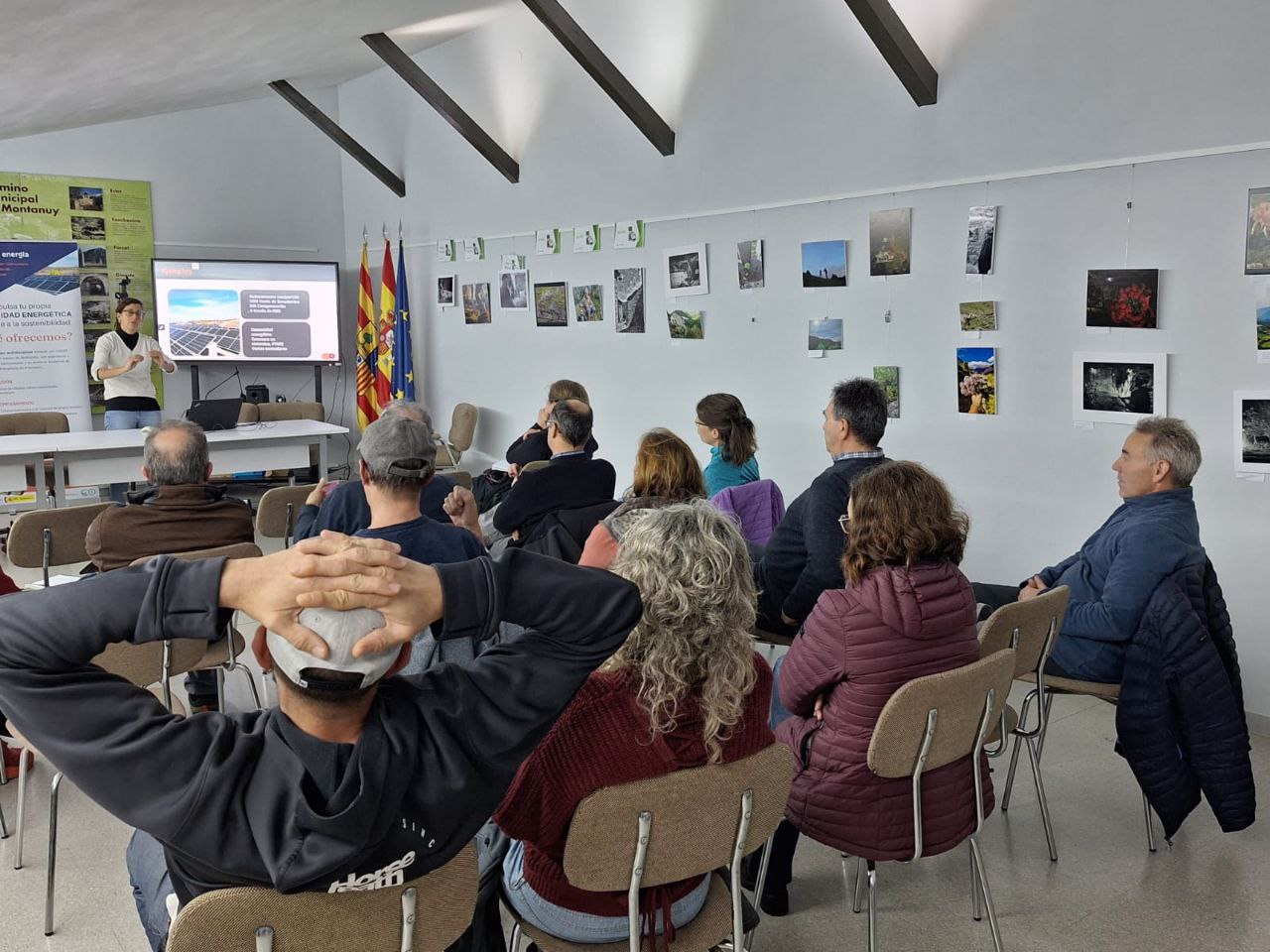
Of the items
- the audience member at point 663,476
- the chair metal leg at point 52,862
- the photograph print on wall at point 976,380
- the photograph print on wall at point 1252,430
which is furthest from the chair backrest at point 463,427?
the chair metal leg at point 52,862

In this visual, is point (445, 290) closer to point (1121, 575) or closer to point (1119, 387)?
point (1119, 387)

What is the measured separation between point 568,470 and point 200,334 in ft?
20.5

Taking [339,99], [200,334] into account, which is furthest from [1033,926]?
A: [339,99]

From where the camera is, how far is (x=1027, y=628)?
272cm

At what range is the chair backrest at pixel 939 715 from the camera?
2104 millimetres

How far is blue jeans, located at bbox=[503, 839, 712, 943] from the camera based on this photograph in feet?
6.13

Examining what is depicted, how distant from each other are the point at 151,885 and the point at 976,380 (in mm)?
3921

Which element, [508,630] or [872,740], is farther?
[508,630]

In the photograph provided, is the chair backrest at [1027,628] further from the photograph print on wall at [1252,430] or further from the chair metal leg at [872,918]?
the photograph print on wall at [1252,430]

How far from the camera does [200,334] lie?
28.7ft

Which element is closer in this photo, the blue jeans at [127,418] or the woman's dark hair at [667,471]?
the woman's dark hair at [667,471]

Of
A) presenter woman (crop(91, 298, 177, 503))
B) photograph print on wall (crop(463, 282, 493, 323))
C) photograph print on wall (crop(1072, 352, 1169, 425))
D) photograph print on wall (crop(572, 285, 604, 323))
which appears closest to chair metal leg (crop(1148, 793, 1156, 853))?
photograph print on wall (crop(1072, 352, 1169, 425))

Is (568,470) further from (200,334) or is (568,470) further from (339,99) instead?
(339,99)

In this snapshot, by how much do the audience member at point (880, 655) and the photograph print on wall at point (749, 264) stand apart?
135 inches
